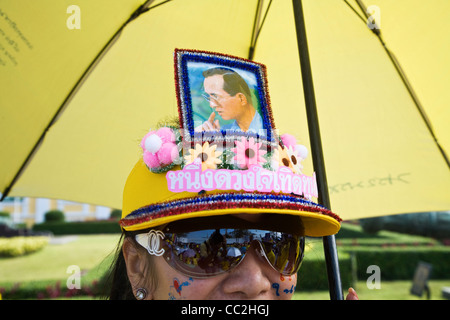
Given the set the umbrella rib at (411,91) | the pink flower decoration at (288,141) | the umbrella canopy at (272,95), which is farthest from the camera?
the umbrella rib at (411,91)

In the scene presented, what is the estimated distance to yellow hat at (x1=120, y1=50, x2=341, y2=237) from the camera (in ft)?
4.93

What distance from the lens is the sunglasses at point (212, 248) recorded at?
61.5 inches

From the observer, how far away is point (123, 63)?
9.16 ft

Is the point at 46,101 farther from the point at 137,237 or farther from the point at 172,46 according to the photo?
the point at 137,237

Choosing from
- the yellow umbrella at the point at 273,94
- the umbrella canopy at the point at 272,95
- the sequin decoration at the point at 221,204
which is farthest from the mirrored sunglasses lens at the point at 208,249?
the yellow umbrella at the point at 273,94

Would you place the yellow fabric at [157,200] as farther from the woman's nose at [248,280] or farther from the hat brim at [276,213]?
the woman's nose at [248,280]

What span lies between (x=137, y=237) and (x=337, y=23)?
6.32 feet

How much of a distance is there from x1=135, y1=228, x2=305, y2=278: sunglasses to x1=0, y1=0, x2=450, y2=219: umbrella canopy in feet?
4.39

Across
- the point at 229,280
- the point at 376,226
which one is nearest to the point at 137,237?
the point at 229,280

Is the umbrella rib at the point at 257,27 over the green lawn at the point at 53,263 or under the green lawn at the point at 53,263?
over

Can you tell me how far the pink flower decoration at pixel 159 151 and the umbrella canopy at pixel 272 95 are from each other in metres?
1.25

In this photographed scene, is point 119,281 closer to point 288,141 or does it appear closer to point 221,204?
point 221,204

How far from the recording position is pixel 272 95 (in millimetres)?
3074

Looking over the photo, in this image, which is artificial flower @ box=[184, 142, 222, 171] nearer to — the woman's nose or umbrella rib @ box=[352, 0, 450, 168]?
the woman's nose
